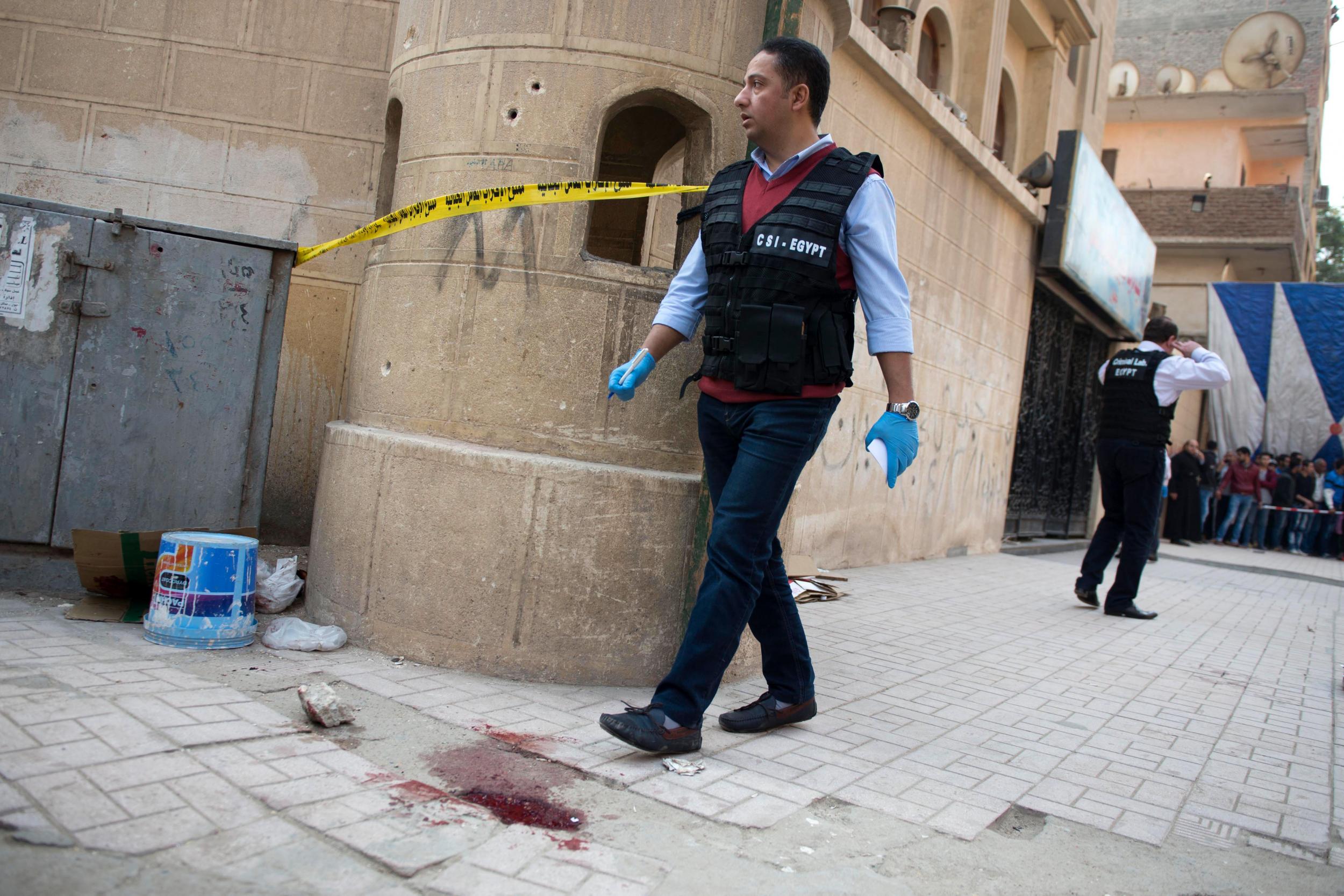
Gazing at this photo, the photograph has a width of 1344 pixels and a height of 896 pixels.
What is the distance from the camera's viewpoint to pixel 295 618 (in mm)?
3924

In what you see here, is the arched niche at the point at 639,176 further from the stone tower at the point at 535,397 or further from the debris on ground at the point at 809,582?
the debris on ground at the point at 809,582

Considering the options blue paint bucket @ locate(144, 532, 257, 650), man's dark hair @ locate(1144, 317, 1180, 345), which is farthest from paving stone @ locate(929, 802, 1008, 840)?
man's dark hair @ locate(1144, 317, 1180, 345)

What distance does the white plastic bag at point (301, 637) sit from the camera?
3.76 meters

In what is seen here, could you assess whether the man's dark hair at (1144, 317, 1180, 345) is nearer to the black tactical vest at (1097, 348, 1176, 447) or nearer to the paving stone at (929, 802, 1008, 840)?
the black tactical vest at (1097, 348, 1176, 447)

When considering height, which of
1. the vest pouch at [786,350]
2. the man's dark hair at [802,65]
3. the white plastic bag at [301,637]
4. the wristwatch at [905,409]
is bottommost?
the white plastic bag at [301,637]

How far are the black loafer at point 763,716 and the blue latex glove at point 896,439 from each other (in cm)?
91

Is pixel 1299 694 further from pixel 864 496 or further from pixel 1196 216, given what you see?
pixel 1196 216

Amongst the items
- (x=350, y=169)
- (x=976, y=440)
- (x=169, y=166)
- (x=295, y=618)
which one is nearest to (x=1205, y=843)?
(x=295, y=618)

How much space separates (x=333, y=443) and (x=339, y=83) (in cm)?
277

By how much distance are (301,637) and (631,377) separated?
167cm

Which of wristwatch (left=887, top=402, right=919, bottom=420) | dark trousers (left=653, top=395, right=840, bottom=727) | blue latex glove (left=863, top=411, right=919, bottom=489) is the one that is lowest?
dark trousers (left=653, top=395, right=840, bottom=727)

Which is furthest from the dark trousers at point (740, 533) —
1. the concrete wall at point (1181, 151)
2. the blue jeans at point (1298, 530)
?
the concrete wall at point (1181, 151)

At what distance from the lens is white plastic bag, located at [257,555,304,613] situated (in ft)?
13.9

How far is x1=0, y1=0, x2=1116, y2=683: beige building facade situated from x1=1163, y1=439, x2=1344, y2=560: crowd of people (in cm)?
1536
